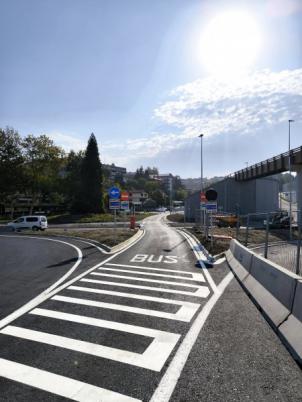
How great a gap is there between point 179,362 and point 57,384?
171cm

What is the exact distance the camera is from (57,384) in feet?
14.5

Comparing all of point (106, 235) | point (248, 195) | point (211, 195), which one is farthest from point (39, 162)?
point (211, 195)

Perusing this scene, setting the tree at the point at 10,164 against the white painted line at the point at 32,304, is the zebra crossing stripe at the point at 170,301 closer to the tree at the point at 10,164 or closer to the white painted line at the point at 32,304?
the white painted line at the point at 32,304

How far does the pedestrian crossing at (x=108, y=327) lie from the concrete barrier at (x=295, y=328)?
1.71 meters

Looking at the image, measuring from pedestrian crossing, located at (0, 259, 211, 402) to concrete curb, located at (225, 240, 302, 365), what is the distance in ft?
4.38

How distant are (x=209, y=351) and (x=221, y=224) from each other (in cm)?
3708

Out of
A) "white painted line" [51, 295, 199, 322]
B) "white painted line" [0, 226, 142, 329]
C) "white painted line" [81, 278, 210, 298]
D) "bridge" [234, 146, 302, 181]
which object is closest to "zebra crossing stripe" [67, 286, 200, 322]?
"white painted line" [51, 295, 199, 322]

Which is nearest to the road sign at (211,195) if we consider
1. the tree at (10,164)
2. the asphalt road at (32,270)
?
the asphalt road at (32,270)

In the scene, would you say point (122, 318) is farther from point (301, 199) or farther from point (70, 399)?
point (301, 199)

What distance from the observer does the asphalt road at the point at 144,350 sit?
13.9ft

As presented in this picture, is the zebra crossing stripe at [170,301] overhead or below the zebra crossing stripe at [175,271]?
overhead

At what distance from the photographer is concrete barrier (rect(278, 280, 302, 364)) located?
5.30 m

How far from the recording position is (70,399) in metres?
Answer: 4.04

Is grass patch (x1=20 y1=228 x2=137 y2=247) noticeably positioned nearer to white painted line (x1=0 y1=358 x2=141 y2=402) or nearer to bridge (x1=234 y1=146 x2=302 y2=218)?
white painted line (x1=0 y1=358 x2=141 y2=402)
